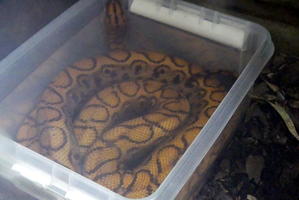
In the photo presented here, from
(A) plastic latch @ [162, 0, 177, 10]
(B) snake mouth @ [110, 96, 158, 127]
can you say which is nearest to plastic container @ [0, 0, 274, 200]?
(A) plastic latch @ [162, 0, 177, 10]

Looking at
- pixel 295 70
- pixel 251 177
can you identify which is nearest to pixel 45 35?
pixel 251 177

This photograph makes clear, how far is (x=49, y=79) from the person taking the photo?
196cm

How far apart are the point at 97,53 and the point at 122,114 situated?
0.35 m

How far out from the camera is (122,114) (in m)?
1.94

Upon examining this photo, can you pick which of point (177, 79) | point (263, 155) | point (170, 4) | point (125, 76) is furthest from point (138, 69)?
point (263, 155)

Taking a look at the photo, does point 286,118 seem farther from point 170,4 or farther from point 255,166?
point 170,4

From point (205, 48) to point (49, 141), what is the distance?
78cm

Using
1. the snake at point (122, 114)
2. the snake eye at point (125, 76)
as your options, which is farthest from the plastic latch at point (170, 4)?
the snake eye at point (125, 76)

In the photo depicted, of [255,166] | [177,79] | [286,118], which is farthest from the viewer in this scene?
[177,79]

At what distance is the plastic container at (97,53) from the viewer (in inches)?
52.5

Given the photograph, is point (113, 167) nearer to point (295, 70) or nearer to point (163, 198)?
point (163, 198)

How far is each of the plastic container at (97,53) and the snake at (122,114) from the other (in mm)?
55

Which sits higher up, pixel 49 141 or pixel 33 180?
pixel 33 180

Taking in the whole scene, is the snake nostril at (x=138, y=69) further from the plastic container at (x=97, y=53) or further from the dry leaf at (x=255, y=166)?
the dry leaf at (x=255, y=166)
